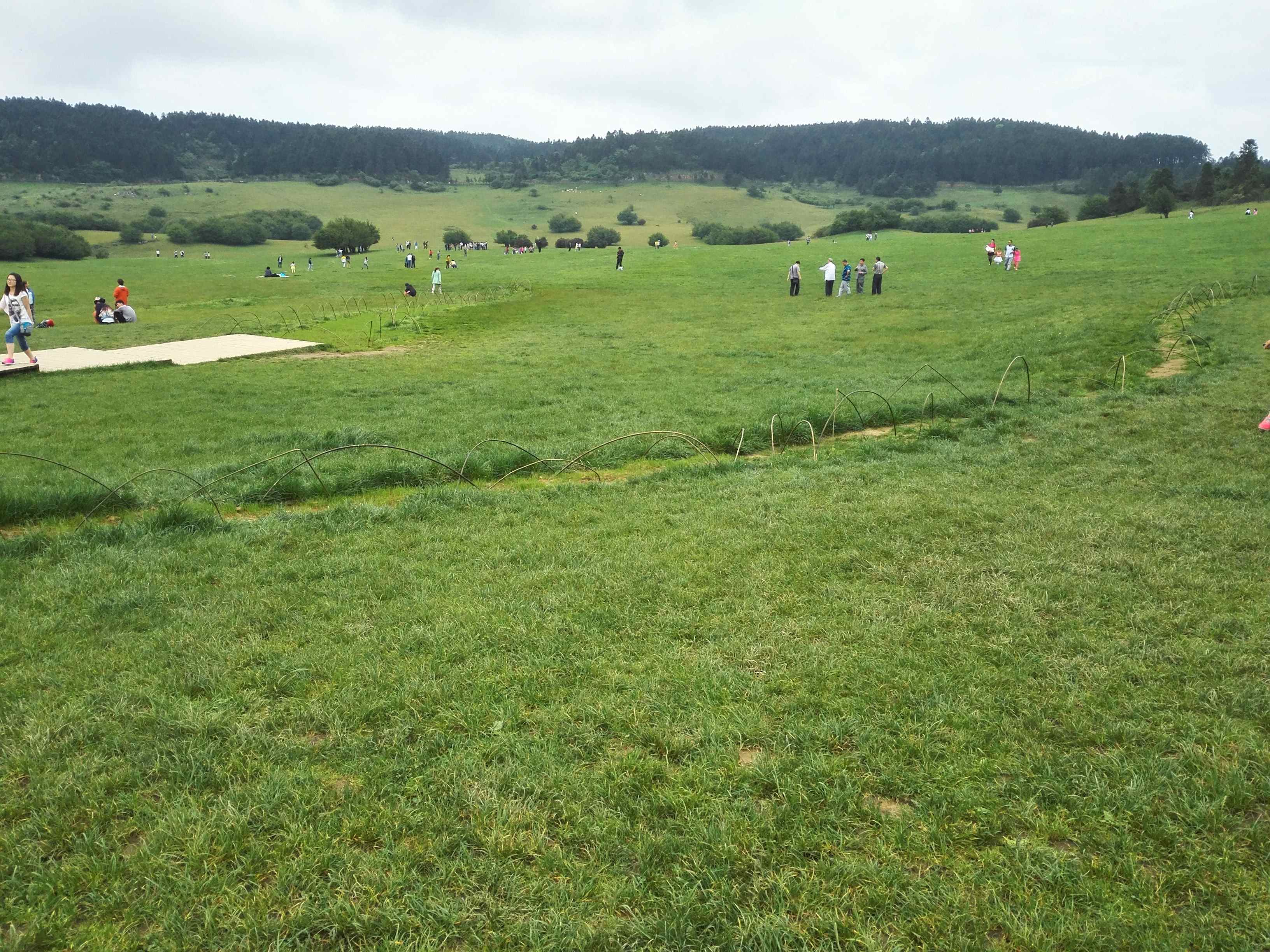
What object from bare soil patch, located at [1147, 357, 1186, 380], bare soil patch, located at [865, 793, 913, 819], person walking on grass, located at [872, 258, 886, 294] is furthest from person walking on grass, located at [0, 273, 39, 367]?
person walking on grass, located at [872, 258, 886, 294]

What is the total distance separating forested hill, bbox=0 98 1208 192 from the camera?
15250 cm

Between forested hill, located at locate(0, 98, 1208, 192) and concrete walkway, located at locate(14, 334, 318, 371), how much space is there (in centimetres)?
14875

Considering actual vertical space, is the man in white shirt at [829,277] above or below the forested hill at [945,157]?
below

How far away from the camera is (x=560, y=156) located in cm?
19025

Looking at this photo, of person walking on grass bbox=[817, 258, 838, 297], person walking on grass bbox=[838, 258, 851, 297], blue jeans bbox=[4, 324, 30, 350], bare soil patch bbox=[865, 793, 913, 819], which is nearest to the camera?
bare soil patch bbox=[865, 793, 913, 819]

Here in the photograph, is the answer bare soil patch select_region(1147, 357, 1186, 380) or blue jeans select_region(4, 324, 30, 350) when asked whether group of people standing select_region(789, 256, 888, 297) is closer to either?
bare soil patch select_region(1147, 357, 1186, 380)

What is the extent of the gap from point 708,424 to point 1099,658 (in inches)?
302

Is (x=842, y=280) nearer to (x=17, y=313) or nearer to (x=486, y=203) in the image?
(x=17, y=313)

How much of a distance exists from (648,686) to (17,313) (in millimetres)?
17814

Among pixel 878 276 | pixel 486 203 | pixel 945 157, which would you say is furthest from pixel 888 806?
pixel 945 157

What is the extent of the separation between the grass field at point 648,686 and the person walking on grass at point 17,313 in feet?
14.8

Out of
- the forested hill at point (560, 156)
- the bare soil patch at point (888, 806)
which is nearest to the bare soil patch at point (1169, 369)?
the bare soil patch at point (888, 806)

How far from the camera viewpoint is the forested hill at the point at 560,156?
500ft

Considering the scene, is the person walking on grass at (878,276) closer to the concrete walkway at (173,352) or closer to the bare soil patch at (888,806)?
the concrete walkway at (173,352)
